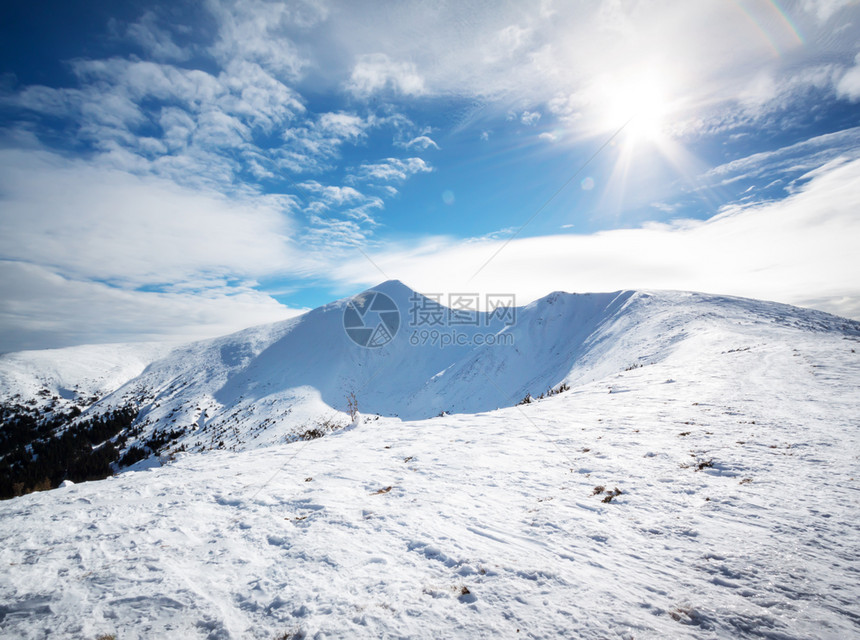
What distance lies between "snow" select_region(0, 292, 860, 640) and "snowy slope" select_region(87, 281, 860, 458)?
16.1 metres

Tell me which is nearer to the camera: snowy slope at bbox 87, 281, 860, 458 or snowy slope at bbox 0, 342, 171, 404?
snowy slope at bbox 87, 281, 860, 458

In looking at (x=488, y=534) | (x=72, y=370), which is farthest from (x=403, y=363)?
(x=72, y=370)

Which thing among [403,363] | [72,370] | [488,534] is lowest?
[72,370]

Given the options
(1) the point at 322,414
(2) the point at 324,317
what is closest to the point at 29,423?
(2) the point at 324,317

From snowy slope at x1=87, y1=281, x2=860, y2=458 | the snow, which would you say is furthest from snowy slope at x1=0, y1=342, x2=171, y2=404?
the snow

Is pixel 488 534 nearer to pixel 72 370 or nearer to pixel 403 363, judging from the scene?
pixel 403 363

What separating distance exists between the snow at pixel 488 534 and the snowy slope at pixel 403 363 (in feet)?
52.8

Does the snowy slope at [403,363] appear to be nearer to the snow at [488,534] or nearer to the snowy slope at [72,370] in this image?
the snow at [488,534]

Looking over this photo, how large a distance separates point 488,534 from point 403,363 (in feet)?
279

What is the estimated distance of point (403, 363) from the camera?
88.9 m

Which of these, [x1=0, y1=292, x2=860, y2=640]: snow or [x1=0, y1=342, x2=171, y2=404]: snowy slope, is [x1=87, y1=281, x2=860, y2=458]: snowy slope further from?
[x1=0, y1=342, x2=171, y2=404]: snowy slope

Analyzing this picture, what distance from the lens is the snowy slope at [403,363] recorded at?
1366 inches

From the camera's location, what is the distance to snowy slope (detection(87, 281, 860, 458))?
114 ft

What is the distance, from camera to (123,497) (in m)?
6.52
